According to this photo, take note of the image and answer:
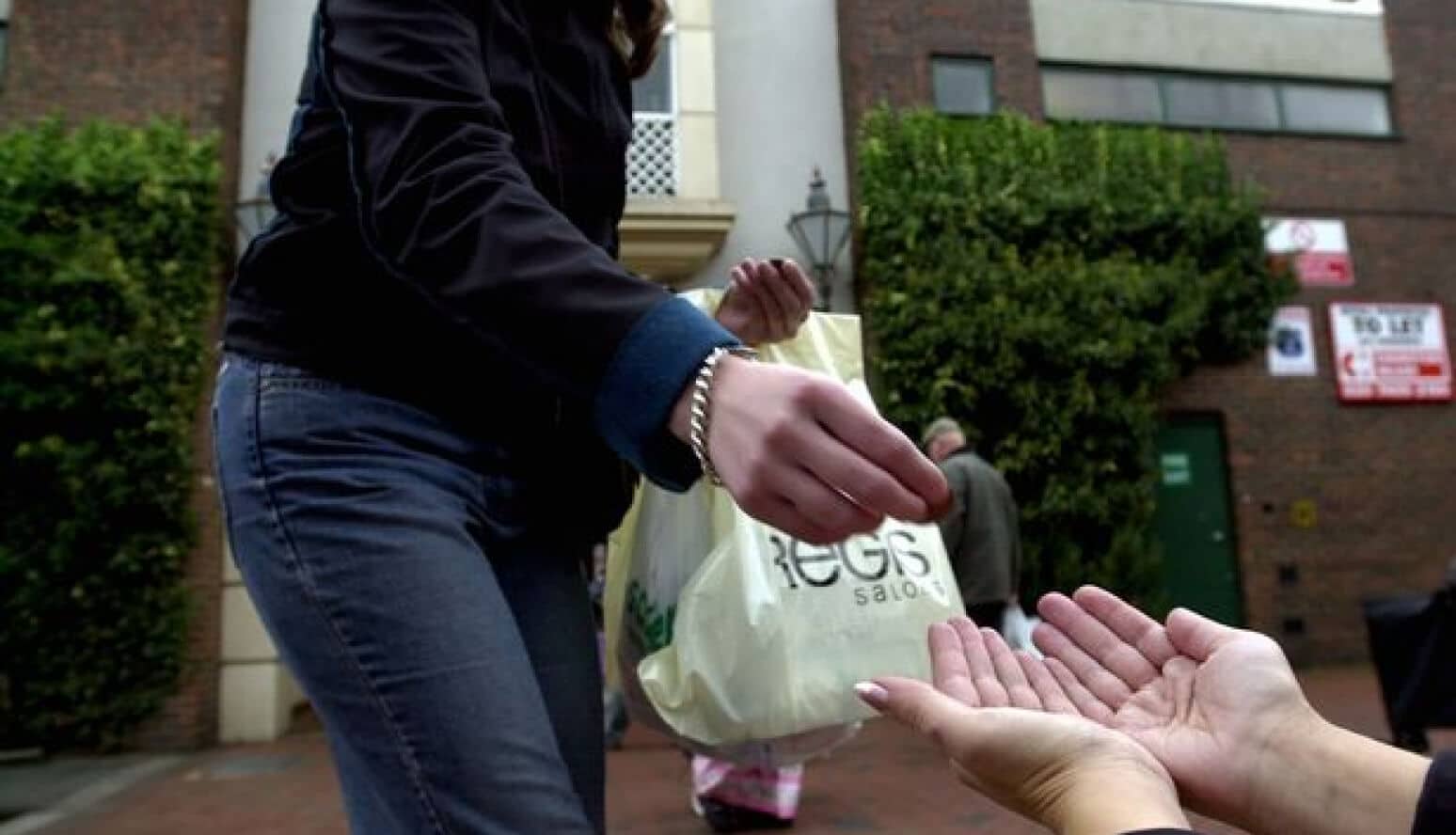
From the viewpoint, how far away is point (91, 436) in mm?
8078

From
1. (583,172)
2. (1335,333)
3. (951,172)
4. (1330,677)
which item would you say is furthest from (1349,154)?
(583,172)

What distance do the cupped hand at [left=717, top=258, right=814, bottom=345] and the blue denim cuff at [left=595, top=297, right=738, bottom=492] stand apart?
2.42 feet

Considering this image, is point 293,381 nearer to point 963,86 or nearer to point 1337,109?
point 963,86

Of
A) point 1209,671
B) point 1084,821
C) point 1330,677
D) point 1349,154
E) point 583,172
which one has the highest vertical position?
point 1349,154

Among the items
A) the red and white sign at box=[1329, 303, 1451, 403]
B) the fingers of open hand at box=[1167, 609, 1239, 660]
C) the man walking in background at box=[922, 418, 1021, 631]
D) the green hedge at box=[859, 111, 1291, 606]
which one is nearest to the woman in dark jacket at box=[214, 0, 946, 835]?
the fingers of open hand at box=[1167, 609, 1239, 660]

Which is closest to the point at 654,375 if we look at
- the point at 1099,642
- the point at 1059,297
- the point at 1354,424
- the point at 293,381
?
the point at 293,381

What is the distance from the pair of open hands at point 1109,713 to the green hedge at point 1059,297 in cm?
774

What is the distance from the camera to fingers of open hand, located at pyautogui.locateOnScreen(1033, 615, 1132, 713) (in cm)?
151

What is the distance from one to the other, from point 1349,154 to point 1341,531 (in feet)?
12.2

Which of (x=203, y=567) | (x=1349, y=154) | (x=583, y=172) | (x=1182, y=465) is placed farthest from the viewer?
(x=1349, y=154)

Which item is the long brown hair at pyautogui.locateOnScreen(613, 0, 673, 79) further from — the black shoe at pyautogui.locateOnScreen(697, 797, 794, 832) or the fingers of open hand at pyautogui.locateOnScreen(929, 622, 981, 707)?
the black shoe at pyautogui.locateOnScreen(697, 797, 794, 832)

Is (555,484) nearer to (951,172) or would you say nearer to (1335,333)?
(951,172)

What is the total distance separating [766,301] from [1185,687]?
0.83m

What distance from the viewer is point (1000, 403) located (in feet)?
30.8
